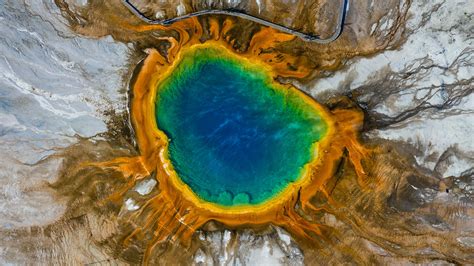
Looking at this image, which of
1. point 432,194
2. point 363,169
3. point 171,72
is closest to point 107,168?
point 171,72

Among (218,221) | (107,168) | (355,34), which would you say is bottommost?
(218,221)

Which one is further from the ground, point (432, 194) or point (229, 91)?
point (229, 91)

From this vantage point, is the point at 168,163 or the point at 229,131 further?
the point at 229,131

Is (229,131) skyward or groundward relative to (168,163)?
skyward

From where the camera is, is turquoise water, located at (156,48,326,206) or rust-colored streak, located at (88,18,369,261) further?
turquoise water, located at (156,48,326,206)

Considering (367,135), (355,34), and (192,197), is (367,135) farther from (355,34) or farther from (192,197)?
(192,197)

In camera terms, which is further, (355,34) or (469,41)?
(355,34)

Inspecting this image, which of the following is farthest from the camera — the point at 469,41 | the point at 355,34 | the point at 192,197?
the point at 192,197

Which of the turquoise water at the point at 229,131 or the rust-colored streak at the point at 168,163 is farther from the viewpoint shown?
the turquoise water at the point at 229,131
